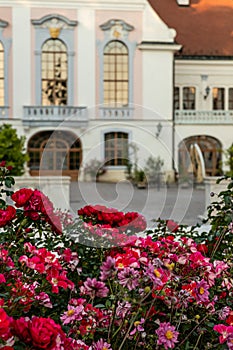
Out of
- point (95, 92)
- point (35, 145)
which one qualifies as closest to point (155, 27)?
point (95, 92)

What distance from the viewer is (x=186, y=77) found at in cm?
835

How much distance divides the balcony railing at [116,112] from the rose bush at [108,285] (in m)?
6.53

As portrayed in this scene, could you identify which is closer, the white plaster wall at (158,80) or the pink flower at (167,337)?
the pink flower at (167,337)

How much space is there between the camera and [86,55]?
7949 millimetres

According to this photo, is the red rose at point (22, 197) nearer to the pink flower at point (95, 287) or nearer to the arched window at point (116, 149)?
the pink flower at point (95, 287)

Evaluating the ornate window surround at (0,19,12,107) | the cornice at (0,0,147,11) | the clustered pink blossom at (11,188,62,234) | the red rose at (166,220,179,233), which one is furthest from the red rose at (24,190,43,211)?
the cornice at (0,0,147,11)

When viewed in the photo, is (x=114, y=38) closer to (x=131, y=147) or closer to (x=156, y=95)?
(x=156, y=95)

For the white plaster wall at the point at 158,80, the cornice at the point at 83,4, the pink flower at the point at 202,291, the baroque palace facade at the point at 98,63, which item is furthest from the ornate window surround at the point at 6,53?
the pink flower at the point at 202,291

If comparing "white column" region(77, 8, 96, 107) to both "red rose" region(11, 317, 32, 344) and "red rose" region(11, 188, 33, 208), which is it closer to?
"red rose" region(11, 188, 33, 208)

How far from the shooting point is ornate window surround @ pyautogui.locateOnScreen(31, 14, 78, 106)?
25.8 feet

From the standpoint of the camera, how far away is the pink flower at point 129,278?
0.59 meters

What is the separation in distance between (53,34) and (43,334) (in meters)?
7.65

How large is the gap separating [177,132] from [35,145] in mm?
1684

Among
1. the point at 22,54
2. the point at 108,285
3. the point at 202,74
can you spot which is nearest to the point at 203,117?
the point at 202,74
